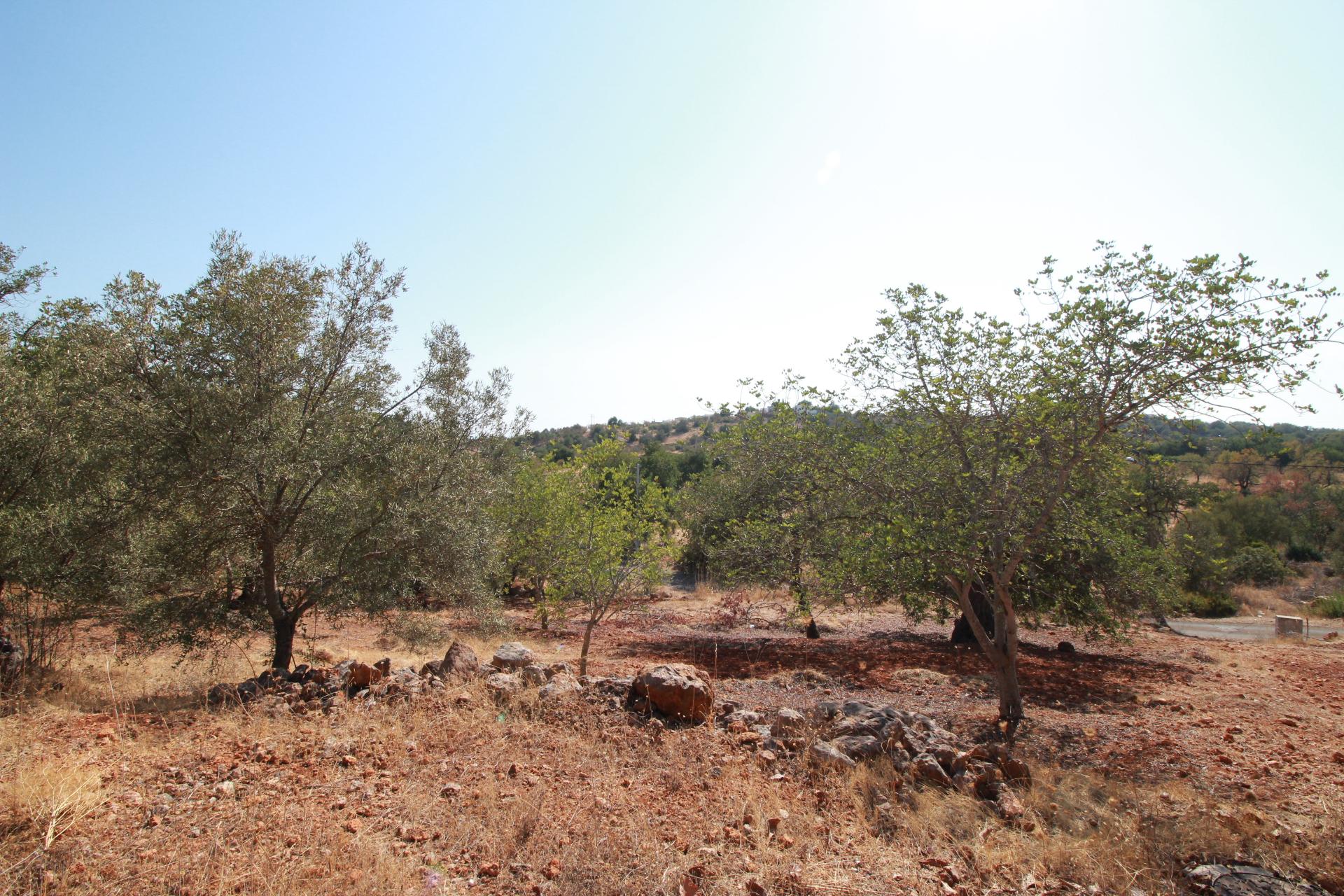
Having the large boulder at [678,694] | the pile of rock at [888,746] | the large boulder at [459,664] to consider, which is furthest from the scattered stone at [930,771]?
the large boulder at [459,664]

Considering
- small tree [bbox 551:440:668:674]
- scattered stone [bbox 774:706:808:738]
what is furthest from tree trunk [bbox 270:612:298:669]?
scattered stone [bbox 774:706:808:738]

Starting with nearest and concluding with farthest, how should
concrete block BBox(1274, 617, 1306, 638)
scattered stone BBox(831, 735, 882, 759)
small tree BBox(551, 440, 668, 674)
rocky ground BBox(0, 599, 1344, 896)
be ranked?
rocky ground BBox(0, 599, 1344, 896) < scattered stone BBox(831, 735, 882, 759) < small tree BBox(551, 440, 668, 674) < concrete block BBox(1274, 617, 1306, 638)

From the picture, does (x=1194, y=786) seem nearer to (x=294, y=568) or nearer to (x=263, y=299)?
(x=294, y=568)

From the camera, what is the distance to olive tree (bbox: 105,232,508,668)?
25.8ft

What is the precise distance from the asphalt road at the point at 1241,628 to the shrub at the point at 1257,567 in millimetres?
6076

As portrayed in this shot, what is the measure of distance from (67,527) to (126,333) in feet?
8.94

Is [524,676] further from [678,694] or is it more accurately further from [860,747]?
[860,747]

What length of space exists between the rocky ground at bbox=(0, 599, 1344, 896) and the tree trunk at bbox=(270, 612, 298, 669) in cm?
39

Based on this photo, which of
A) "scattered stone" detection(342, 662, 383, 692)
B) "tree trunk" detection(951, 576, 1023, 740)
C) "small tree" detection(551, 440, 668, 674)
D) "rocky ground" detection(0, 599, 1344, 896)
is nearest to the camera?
"rocky ground" detection(0, 599, 1344, 896)

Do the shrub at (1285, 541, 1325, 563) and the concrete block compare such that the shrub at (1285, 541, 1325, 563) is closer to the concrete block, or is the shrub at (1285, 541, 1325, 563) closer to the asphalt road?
the asphalt road

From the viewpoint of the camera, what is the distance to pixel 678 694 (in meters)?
7.86

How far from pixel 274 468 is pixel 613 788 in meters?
5.29

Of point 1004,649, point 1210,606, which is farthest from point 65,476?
point 1210,606

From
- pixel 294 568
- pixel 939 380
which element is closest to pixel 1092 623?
pixel 939 380
